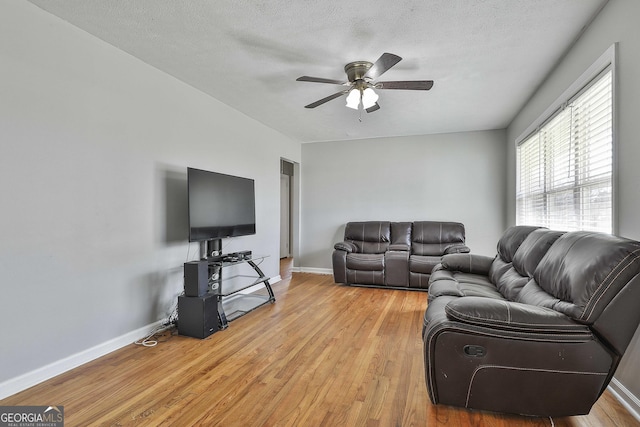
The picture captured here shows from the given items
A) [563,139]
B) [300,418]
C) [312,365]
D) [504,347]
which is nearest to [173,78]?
[312,365]

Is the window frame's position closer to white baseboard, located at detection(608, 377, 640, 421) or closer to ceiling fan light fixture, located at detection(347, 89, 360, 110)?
white baseboard, located at detection(608, 377, 640, 421)

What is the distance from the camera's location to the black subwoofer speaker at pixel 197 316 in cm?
282

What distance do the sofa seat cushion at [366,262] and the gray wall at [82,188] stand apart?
7.94 ft

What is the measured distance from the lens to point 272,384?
2.07m

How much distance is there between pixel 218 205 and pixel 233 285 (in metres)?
1.25

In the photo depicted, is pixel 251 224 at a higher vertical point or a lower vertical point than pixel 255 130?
lower

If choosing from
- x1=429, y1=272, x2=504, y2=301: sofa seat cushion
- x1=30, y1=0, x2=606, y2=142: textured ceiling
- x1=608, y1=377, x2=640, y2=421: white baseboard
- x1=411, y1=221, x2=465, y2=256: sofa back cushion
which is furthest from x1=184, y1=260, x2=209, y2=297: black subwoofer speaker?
x1=411, y1=221, x2=465, y2=256: sofa back cushion

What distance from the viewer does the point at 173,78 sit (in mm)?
3189

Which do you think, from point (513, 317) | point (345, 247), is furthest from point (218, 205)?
point (513, 317)

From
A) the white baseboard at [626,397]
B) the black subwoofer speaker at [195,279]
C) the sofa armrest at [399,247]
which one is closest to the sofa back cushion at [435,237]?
the sofa armrest at [399,247]

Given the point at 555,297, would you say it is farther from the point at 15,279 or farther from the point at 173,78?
the point at 173,78

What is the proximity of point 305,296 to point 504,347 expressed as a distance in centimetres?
302
